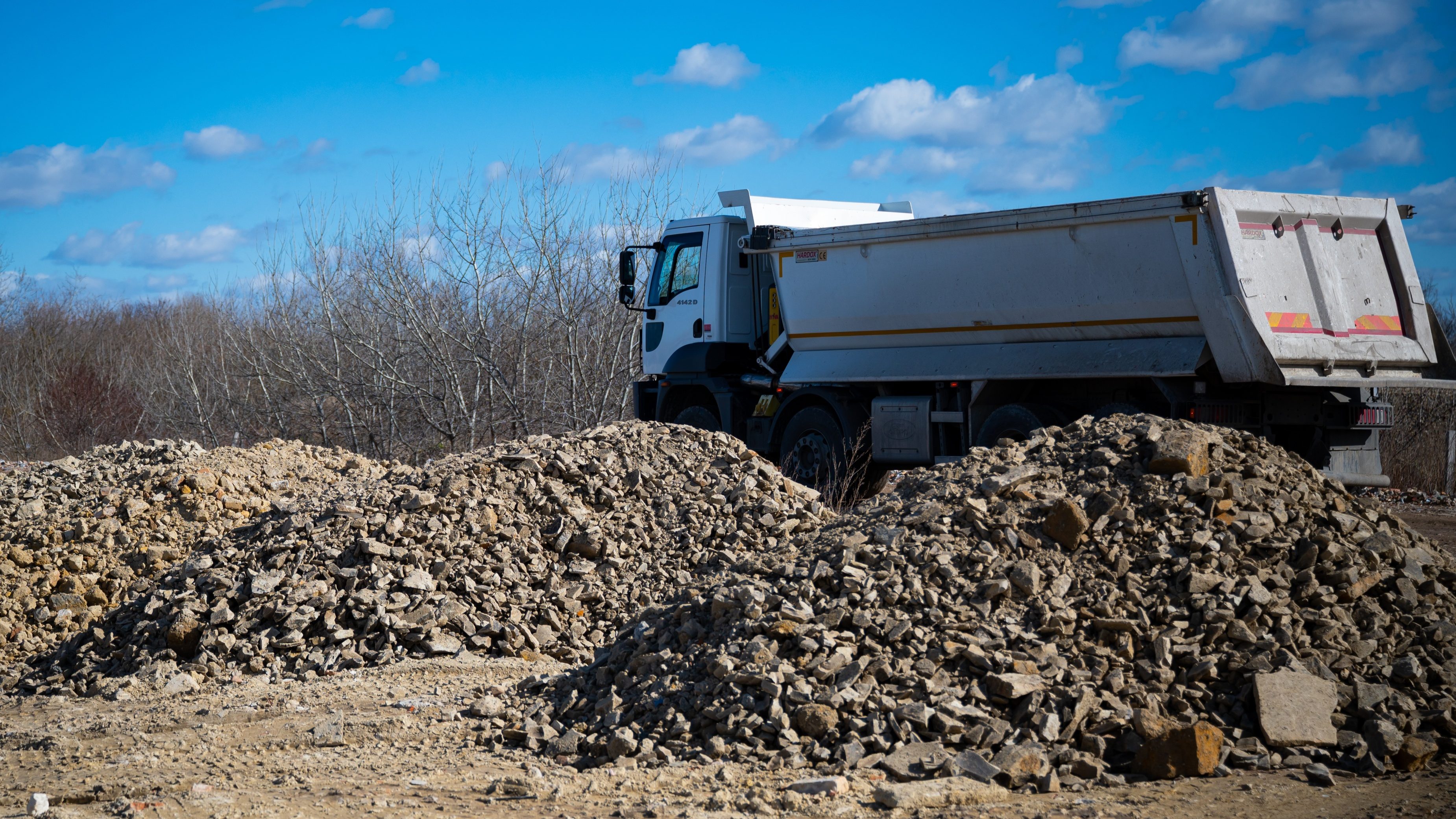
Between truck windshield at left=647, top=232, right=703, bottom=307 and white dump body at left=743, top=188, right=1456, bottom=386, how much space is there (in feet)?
8.09

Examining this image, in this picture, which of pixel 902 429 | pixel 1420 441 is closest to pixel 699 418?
pixel 902 429

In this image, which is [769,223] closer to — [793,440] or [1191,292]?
[793,440]

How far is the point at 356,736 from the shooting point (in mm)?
4539

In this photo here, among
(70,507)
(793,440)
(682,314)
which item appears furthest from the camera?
(682,314)

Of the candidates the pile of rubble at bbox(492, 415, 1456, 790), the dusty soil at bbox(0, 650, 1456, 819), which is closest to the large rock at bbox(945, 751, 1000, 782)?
the pile of rubble at bbox(492, 415, 1456, 790)

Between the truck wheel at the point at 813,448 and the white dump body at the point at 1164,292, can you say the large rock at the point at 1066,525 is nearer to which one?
the white dump body at the point at 1164,292

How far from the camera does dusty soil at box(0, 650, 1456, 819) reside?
3.67 m

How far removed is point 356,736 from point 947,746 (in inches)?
94.7

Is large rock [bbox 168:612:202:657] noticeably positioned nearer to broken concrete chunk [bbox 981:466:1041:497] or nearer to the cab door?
broken concrete chunk [bbox 981:466:1041:497]

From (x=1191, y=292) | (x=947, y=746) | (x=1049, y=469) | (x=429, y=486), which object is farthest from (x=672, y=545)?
(x=1191, y=292)

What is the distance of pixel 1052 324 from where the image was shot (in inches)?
362

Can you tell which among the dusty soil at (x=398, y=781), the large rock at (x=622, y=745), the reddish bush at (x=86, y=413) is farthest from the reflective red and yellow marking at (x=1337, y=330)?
the reddish bush at (x=86, y=413)

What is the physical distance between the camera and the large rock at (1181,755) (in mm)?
3887

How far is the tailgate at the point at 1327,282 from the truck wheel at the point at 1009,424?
6.42ft
